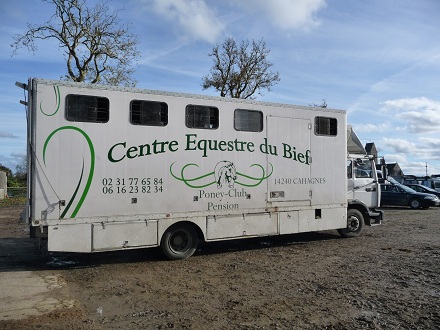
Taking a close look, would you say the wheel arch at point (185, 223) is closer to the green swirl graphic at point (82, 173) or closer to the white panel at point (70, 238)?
the white panel at point (70, 238)

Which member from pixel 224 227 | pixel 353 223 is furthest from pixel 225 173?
pixel 353 223

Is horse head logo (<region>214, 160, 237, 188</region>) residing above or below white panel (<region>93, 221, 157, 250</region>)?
above

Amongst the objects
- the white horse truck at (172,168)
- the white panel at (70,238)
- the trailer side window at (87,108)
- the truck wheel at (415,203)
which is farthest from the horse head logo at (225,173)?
the truck wheel at (415,203)

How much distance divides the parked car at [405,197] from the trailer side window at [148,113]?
16.9 meters

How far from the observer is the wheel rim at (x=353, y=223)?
11508mm

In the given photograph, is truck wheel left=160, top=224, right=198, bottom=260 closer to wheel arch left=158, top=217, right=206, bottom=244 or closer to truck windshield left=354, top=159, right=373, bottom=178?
wheel arch left=158, top=217, right=206, bottom=244

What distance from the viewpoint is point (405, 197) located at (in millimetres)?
21797

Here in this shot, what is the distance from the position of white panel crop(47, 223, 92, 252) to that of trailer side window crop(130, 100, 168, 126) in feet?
7.71

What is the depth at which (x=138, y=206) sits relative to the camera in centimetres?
810

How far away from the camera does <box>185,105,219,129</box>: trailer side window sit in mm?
8648

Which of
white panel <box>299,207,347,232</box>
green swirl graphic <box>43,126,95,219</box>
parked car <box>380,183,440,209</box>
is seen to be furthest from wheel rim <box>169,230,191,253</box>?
parked car <box>380,183,440,209</box>

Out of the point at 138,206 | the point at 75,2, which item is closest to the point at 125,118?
the point at 138,206

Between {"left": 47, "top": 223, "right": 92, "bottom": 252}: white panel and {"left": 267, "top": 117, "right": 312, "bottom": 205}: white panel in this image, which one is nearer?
{"left": 47, "top": 223, "right": 92, "bottom": 252}: white panel

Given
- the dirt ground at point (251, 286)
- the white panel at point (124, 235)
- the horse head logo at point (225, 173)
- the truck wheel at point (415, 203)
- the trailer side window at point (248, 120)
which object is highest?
the trailer side window at point (248, 120)
